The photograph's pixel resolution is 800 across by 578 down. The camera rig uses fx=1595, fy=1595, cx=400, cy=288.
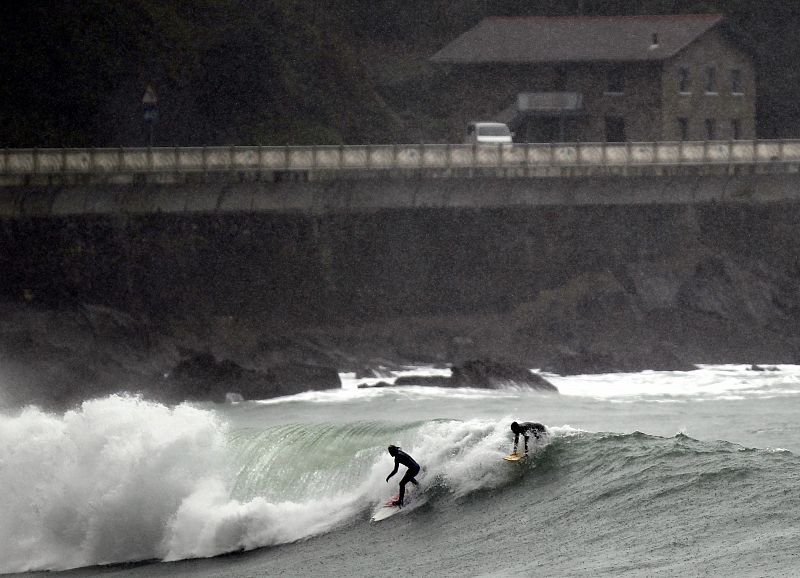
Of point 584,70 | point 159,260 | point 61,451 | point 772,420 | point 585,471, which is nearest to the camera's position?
point 585,471

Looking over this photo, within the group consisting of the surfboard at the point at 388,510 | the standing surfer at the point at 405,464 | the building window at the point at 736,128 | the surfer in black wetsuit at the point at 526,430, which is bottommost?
the building window at the point at 736,128

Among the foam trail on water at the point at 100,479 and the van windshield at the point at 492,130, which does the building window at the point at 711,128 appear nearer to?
the van windshield at the point at 492,130

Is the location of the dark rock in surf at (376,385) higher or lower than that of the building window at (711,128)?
higher

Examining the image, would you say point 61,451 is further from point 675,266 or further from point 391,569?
point 675,266

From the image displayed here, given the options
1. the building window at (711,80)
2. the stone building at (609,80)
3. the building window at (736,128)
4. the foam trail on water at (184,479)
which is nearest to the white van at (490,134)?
the stone building at (609,80)

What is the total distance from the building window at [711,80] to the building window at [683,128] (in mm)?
1788

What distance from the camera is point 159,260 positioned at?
53.5 meters

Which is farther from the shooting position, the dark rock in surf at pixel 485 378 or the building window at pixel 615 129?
the building window at pixel 615 129

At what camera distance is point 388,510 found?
22.2 metres

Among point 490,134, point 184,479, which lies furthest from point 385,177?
point 184,479

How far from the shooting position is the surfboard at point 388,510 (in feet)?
72.4

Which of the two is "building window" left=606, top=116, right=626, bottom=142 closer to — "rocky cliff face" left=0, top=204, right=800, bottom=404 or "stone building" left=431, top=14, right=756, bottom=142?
"stone building" left=431, top=14, right=756, bottom=142

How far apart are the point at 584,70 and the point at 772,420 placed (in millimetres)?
42274

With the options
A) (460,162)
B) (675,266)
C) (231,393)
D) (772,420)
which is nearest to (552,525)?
(772,420)
